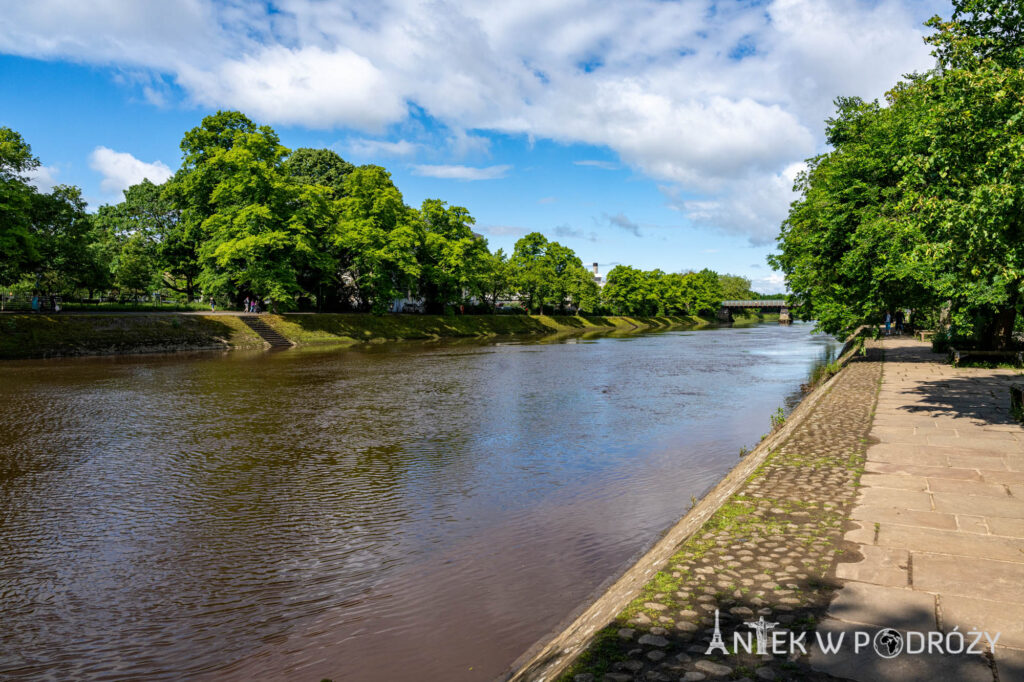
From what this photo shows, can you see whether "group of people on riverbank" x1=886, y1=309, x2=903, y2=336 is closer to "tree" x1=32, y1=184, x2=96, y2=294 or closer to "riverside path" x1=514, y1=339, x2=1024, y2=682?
"riverside path" x1=514, y1=339, x2=1024, y2=682

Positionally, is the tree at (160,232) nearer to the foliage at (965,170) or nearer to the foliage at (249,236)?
the foliage at (249,236)

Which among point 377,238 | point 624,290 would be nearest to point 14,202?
point 377,238

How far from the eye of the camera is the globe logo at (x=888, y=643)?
13.5 ft

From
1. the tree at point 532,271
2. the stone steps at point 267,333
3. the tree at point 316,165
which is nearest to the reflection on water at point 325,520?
the stone steps at point 267,333

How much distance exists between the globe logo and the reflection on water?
2.82 m

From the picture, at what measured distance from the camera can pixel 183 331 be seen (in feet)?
134

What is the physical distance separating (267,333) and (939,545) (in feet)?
152

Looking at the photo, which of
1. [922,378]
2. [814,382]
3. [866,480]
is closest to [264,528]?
[866,480]

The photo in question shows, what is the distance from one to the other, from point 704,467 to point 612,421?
4922 millimetres

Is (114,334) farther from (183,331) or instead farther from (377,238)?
(377,238)

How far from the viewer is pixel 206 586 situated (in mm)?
6621

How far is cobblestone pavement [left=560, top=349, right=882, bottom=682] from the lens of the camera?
155 inches

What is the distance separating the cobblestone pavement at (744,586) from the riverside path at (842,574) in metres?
0.02

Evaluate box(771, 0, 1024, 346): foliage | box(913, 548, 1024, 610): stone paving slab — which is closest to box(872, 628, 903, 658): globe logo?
box(913, 548, 1024, 610): stone paving slab
